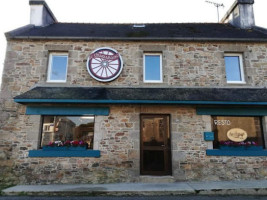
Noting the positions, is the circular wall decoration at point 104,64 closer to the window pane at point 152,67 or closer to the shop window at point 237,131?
the window pane at point 152,67

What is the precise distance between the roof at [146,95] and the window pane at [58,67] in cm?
64

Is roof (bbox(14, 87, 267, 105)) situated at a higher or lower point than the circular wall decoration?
lower

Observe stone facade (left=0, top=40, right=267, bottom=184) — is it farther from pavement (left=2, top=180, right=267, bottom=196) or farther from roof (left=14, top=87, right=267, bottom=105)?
pavement (left=2, top=180, right=267, bottom=196)

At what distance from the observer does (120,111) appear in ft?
23.8

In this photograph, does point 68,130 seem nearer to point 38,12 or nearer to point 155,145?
point 155,145

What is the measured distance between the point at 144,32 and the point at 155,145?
16.1ft

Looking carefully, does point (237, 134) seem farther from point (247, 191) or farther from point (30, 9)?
point (30, 9)

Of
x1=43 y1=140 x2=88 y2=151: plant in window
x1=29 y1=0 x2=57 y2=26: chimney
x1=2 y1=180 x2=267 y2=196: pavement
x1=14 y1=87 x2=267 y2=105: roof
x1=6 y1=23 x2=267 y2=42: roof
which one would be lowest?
x1=2 y1=180 x2=267 y2=196: pavement

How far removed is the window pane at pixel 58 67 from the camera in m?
7.89

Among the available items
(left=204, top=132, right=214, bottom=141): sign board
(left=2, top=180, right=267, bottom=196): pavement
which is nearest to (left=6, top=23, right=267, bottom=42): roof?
(left=204, top=132, right=214, bottom=141): sign board

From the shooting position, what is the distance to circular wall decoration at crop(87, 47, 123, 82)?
7660 millimetres

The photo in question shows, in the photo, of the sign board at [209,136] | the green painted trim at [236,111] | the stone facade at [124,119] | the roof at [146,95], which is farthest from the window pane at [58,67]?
the sign board at [209,136]

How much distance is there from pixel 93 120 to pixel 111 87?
143 cm

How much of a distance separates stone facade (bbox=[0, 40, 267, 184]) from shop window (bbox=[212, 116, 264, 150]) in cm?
43
